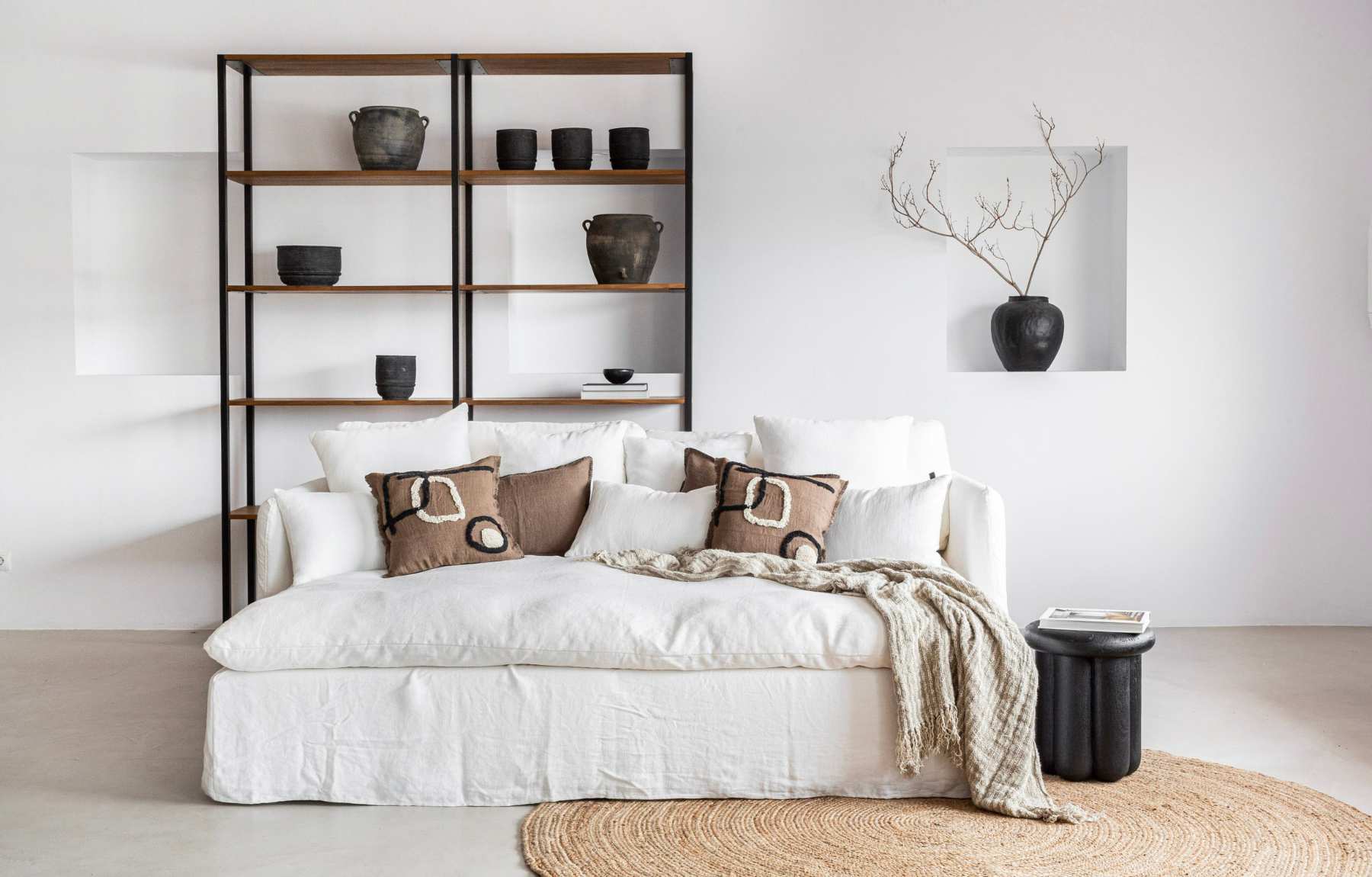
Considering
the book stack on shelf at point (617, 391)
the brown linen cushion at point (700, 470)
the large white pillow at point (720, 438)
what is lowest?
the brown linen cushion at point (700, 470)

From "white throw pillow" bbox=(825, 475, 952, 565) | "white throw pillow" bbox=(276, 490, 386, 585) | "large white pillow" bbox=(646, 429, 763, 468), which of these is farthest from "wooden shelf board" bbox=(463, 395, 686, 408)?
"white throw pillow" bbox=(825, 475, 952, 565)

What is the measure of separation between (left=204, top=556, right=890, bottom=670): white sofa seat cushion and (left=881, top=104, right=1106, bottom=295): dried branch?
7.64 ft

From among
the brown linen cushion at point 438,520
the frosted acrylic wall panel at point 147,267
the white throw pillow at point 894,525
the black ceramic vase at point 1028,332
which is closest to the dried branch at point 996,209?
the black ceramic vase at point 1028,332

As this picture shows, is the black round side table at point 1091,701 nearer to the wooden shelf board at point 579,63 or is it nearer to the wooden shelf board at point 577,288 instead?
the wooden shelf board at point 577,288

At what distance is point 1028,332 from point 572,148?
1961mm

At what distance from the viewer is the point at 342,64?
4.58 metres

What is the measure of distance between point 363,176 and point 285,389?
98 centimetres

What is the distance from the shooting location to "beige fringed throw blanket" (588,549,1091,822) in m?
2.73

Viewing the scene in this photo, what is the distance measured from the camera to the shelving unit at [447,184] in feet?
14.8

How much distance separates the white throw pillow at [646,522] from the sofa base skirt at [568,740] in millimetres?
733

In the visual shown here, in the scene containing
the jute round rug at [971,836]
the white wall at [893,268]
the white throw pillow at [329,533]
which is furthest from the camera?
the white wall at [893,268]

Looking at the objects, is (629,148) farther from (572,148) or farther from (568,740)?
(568,740)

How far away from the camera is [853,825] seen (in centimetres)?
265

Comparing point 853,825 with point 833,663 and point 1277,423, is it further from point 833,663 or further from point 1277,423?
point 1277,423
